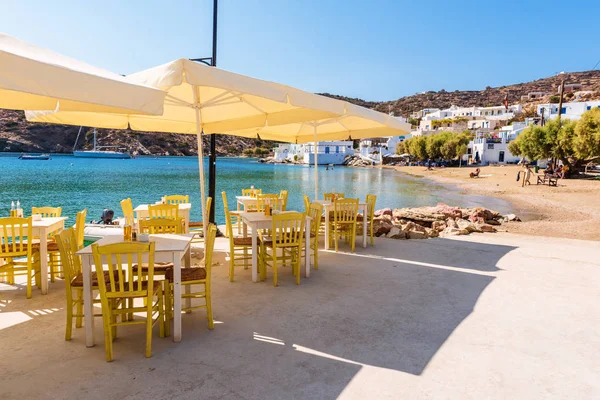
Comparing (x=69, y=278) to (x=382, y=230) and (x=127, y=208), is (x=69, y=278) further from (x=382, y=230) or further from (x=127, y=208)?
(x=382, y=230)

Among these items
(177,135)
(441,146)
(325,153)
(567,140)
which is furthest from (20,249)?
(177,135)

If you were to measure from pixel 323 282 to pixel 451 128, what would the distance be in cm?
9059

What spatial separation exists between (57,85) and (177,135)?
123826mm

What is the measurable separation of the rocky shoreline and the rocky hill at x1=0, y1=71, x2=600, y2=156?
102m

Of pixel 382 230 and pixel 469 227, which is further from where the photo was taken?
pixel 469 227

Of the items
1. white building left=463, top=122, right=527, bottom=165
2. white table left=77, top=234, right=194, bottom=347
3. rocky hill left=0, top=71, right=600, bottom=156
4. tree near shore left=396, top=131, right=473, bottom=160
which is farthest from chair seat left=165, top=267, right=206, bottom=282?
rocky hill left=0, top=71, right=600, bottom=156

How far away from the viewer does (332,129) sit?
9.38 metres

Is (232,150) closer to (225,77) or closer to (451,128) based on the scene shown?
(451,128)

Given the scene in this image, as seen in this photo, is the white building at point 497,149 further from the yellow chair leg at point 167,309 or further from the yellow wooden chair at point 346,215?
the yellow chair leg at point 167,309

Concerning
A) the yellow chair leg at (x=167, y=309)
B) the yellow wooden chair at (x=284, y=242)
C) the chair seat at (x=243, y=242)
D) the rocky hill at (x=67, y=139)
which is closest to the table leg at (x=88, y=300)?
the yellow chair leg at (x=167, y=309)

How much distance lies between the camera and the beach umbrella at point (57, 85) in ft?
8.15

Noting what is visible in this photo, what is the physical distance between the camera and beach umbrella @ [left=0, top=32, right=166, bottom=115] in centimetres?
248

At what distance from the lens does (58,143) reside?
325 ft

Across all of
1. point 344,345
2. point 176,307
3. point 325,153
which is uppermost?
point 325,153
